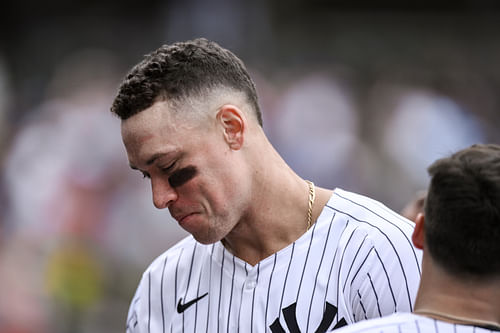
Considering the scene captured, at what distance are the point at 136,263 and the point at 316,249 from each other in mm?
4980

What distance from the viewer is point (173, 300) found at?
2.45 metres

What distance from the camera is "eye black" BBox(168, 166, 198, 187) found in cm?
219

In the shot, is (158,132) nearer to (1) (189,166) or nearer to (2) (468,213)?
(1) (189,166)

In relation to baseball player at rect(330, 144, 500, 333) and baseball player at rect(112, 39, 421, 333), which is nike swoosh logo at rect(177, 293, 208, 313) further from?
baseball player at rect(330, 144, 500, 333)

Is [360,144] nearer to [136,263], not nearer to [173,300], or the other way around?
[136,263]

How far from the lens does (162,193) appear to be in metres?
2.23

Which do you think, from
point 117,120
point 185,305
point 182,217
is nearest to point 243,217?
point 182,217

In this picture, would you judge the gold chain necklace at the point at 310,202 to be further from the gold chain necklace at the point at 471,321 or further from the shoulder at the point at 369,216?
the gold chain necklace at the point at 471,321

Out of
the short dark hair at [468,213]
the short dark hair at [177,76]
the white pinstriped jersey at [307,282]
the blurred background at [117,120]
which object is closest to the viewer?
the short dark hair at [468,213]

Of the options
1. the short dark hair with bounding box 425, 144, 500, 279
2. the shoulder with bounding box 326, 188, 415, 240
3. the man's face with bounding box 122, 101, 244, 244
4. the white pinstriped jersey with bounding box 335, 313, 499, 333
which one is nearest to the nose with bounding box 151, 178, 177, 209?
the man's face with bounding box 122, 101, 244, 244

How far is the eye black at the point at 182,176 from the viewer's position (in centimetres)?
219

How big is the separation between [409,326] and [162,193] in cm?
92

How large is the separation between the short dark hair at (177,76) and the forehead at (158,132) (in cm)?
3

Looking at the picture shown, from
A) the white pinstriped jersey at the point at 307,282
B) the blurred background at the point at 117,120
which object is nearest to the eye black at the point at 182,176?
the white pinstriped jersey at the point at 307,282
